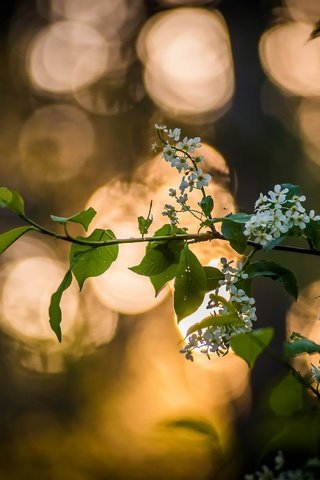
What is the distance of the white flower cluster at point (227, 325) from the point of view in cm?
69

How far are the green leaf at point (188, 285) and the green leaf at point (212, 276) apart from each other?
1.5 inches

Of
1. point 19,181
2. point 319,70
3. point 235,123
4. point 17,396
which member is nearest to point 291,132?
point 235,123

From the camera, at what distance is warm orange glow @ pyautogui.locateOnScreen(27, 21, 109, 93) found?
25.9ft

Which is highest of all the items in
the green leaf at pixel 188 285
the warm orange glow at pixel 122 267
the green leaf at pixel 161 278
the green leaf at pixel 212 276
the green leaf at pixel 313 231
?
the green leaf at pixel 313 231

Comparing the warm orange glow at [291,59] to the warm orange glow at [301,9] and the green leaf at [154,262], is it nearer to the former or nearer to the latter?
the warm orange glow at [301,9]

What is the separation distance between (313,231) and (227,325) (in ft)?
0.56

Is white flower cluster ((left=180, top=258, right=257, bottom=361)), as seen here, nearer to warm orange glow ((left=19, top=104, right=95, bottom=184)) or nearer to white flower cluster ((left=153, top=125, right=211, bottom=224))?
white flower cluster ((left=153, top=125, right=211, bottom=224))

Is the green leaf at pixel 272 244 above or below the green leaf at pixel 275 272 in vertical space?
above

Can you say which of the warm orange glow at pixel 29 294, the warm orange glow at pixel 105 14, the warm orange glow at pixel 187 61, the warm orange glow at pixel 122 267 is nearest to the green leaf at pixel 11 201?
the warm orange glow at pixel 122 267

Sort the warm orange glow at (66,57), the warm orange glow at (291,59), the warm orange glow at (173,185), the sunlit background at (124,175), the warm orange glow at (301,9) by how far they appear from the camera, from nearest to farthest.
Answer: the warm orange glow at (173,185) < the sunlit background at (124,175) < the warm orange glow at (291,59) < the warm orange glow at (301,9) < the warm orange glow at (66,57)

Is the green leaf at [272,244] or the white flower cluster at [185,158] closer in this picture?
the green leaf at [272,244]

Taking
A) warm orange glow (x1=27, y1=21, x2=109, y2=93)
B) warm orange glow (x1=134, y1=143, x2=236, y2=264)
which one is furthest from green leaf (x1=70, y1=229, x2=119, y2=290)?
warm orange glow (x1=27, y1=21, x2=109, y2=93)

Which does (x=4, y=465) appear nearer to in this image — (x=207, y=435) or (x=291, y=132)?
(x=291, y=132)

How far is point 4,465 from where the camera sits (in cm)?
544
